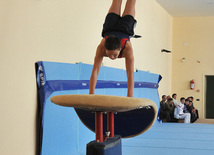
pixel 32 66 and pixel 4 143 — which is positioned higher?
pixel 32 66

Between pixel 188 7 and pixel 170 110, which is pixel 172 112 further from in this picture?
pixel 188 7

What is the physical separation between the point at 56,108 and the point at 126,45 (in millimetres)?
2126

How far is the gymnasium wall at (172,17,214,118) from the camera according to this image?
15547 millimetres

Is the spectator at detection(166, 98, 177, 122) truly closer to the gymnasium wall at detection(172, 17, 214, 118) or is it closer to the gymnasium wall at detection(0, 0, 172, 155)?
the gymnasium wall at detection(172, 17, 214, 118)

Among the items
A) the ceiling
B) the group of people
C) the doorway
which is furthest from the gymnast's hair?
the doorway

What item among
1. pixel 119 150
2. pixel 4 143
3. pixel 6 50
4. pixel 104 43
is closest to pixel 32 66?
pixel 6 50

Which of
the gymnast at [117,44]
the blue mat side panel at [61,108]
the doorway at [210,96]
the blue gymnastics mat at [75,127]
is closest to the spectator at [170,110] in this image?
the blue gymnastics mat at [75,127]

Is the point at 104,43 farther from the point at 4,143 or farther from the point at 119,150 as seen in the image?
the point at 4,143

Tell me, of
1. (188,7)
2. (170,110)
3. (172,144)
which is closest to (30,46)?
(172,144)

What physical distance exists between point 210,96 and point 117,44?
44.1 feet

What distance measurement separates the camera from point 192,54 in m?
15.8

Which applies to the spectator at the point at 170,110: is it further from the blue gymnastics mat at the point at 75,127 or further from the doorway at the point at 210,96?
the doorway at the point at 210,96

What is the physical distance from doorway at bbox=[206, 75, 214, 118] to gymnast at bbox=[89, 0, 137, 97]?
498 inches

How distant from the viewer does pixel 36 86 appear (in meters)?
4.87
